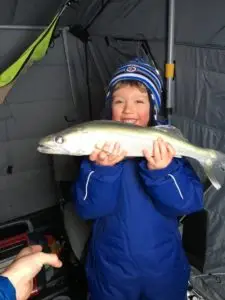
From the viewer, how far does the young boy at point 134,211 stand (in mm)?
1562

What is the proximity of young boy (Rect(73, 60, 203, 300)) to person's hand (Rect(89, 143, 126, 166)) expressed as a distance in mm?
45

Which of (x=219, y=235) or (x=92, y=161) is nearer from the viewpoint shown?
(x=92, y=161)

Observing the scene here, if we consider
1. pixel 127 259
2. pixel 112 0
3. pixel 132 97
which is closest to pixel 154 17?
pixel 112 0

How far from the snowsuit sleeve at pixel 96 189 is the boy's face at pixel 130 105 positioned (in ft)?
0.74

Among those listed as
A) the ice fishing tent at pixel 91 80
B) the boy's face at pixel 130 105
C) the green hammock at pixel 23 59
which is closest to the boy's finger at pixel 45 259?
the boy's face at pixel 130 105

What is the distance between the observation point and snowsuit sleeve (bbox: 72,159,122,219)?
153 centimetres

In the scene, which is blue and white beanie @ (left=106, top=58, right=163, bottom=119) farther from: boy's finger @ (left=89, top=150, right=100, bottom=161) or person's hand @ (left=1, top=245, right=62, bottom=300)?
person's hand @ (left=1, top=245, right=62, bottom=300)

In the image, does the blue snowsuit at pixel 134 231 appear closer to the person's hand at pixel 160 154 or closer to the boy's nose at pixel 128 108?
the person's hand at pixel 160 154

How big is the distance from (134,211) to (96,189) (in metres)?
0.25

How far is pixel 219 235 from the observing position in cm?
219

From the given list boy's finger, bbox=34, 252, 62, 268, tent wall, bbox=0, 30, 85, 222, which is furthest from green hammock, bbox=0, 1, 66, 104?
boy's finger, bbox=34, 252, 62, 268

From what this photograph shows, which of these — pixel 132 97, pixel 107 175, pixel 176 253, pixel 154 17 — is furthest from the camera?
pixel 154 17

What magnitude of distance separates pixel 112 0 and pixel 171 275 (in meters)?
1.96

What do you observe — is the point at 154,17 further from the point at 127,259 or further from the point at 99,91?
the point at 127,259
